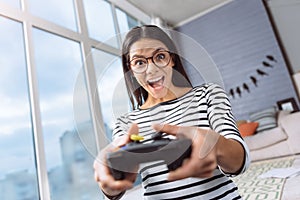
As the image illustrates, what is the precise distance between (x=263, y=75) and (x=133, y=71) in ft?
9.80

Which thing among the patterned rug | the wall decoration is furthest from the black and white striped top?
the wall decoration

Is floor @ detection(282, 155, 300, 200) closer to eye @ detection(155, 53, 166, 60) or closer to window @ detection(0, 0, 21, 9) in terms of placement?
eye @ detection(155, 53, 166, 60)

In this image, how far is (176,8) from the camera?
2992 millimetres

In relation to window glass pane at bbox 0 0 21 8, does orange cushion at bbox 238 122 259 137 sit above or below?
below

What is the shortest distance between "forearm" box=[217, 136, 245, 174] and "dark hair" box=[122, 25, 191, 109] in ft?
0.27

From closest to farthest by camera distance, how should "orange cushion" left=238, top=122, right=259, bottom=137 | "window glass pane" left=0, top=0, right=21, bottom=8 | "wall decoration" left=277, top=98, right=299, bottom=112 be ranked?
"window glass pane" left=0, top=0, right=21, bottom=8, "orange cushion" left=238, top=122, right=259, bottom=137, "wall decoration" left=277, top=98, right=299, bottom=112

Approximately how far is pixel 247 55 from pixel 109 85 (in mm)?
3047

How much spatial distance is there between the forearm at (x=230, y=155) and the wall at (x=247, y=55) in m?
2.55

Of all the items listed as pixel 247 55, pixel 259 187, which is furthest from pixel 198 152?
pixel 247 55

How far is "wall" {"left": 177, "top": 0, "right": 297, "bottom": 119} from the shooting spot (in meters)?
2.72

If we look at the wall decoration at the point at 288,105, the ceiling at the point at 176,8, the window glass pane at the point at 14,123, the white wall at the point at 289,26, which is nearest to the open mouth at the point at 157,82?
the window glass pane at the point at 14,123

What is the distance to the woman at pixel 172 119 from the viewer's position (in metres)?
0.16

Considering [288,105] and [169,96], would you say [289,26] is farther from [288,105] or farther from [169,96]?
[169,96]

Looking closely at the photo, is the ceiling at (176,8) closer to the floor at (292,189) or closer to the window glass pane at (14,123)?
the window glass pane at (14,123)
